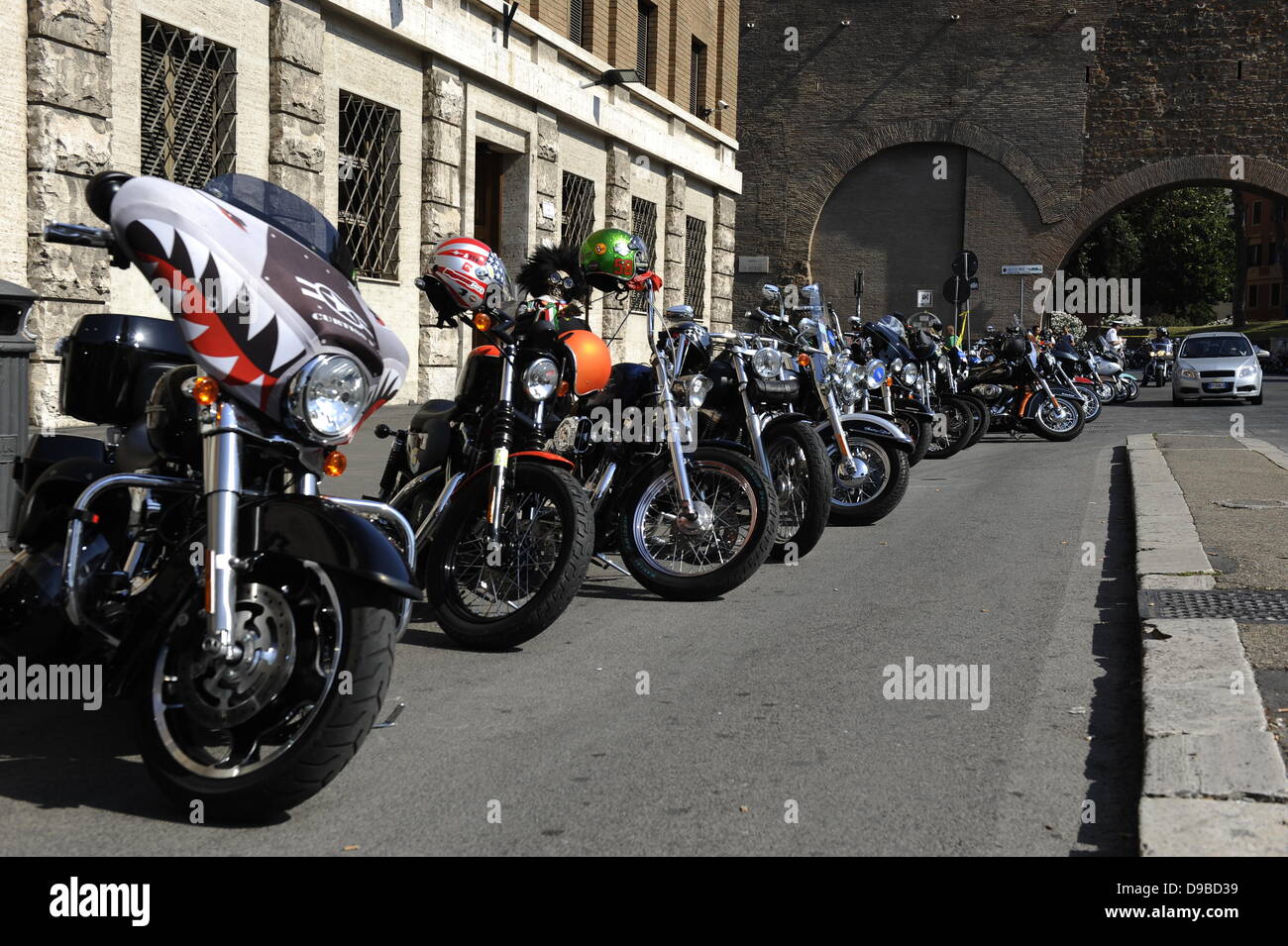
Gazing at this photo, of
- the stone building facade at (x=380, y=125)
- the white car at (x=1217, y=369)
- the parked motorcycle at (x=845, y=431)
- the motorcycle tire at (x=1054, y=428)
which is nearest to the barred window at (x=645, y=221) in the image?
the stone building facade at (x=380, y=125)

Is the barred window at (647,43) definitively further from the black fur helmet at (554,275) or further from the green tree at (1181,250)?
the green tree at (1181,250)

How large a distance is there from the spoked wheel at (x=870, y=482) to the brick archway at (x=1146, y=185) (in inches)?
1213

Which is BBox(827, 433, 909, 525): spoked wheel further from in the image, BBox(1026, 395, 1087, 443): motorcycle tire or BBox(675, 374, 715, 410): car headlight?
BBox(1026, 395, 1087, 443): motorcycle tire

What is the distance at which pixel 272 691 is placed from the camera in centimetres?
328

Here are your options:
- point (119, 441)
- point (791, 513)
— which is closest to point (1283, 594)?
point (791, 513)

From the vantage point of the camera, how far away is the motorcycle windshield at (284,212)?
12.0ft

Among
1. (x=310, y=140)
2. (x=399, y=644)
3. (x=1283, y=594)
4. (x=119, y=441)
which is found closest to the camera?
(x=119, y=441)

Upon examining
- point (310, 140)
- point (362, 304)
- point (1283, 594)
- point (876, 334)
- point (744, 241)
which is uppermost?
point (744, 241)

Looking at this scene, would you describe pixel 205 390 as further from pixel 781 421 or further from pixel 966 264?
pixel 966 264

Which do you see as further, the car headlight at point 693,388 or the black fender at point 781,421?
the black fender at point 781,421

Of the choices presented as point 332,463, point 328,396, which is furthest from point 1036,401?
point 328,396
